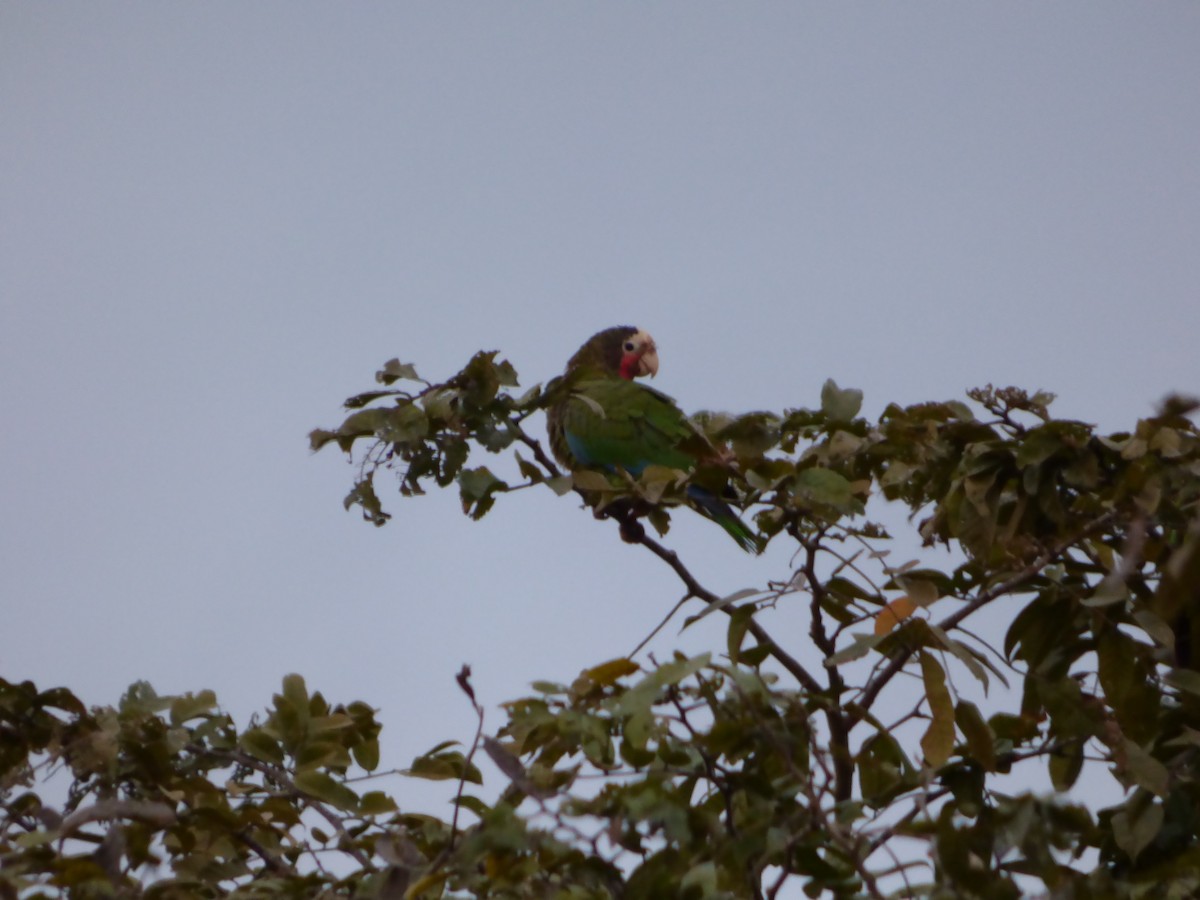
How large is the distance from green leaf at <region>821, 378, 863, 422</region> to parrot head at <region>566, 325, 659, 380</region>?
4183mm

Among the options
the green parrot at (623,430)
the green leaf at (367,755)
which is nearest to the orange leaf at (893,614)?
the green leaf at (367,755)

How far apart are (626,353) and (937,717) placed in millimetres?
5063

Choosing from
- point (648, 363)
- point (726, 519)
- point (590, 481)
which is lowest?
point (590, 481)

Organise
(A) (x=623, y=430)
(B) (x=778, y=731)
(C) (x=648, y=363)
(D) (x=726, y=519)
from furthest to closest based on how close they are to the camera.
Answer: (C) (x=648, y=363) → (A) (x=623, y=430) → (D) (x=726, y=519) → (B) (x=778, y=731)

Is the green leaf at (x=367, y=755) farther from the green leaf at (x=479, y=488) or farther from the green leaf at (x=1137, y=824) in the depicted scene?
the green leaf at (x=1137, y=824)

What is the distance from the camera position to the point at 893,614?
2.61 meters

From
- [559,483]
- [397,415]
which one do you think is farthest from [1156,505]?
[397,415]

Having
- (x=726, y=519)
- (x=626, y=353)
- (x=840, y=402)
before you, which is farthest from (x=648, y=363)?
(x=840, y=402)

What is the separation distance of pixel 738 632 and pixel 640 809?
782 mm

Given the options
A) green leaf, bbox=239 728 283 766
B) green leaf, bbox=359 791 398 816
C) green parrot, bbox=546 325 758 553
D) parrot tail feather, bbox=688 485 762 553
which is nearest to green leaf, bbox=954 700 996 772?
green leaf, bbox=359 791 398 816

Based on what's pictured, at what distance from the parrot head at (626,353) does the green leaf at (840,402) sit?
418cm

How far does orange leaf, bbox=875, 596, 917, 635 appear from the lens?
8.56 ft

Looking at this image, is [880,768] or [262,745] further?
[262,745]

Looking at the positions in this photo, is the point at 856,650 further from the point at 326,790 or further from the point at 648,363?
the point at 648,363
